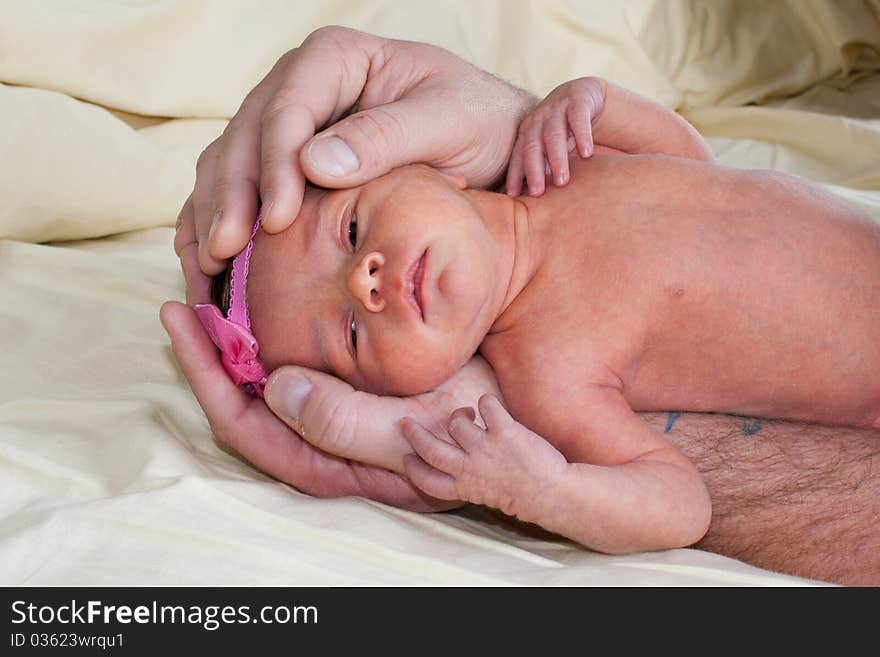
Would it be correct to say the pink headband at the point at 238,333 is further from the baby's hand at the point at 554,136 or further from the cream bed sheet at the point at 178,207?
the baby's hand at the point at 554,136

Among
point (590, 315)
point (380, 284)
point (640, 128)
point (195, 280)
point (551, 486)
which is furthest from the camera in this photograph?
point (640, 128)

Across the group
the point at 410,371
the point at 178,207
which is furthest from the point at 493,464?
the point at 178,207

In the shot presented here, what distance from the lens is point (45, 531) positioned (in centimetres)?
106

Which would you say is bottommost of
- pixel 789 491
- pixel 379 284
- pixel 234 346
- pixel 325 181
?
pixel 789 491

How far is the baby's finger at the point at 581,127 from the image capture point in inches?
54.4

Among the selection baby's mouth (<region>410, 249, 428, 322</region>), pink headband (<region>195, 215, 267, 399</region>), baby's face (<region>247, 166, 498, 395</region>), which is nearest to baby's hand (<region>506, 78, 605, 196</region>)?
baby's face (<region>247, 166, 498, 395</region>)

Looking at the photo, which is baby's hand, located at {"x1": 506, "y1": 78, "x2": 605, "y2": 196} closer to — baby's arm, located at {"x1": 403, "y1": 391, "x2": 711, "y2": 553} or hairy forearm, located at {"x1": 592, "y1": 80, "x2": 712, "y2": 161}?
hairy forearm, located at {"x1": 592, "y1": 80, "x2": 712, "y2": 161}

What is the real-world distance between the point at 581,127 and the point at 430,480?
52cm

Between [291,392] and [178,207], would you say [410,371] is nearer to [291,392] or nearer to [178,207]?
[291,392]

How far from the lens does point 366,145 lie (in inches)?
48.9

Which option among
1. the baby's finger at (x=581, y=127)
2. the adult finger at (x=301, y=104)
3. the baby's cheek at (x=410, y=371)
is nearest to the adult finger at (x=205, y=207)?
the adult finger at (x=301, y=104)

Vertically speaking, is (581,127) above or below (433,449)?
above

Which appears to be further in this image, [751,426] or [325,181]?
[751,426]

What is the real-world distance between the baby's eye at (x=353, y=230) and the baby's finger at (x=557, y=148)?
0.28 meters
